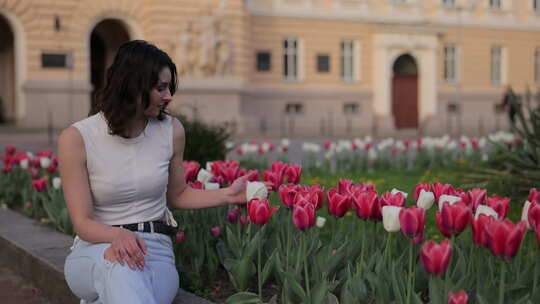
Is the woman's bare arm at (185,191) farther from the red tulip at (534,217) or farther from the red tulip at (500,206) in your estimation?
the red tulip at (534,217)

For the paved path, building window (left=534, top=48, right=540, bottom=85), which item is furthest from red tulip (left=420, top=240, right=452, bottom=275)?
building window (left=534, top=48, right=540, bottom=85)

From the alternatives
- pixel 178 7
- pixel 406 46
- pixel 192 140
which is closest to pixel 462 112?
pixel 406 46

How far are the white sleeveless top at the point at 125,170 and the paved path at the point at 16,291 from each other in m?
1.34

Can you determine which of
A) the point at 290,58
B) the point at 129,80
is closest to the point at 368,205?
the point at 129,80

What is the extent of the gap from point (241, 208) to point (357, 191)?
105 centimetres

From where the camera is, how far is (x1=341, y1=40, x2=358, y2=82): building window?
30.7m

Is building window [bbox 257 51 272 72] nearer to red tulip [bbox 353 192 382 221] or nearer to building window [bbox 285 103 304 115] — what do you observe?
building window [bbox 285 103 304 115]

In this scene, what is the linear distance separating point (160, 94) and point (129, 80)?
0.60ft

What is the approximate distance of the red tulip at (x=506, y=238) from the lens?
2.33 meters

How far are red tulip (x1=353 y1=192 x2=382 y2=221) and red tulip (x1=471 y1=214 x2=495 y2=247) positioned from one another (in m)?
0.57

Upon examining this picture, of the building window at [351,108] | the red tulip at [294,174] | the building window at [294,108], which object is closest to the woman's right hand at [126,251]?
the red tulip at [294,174]

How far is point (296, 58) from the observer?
29719 millimetres

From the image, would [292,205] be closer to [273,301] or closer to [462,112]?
[273,301]

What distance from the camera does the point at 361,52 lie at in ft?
101
